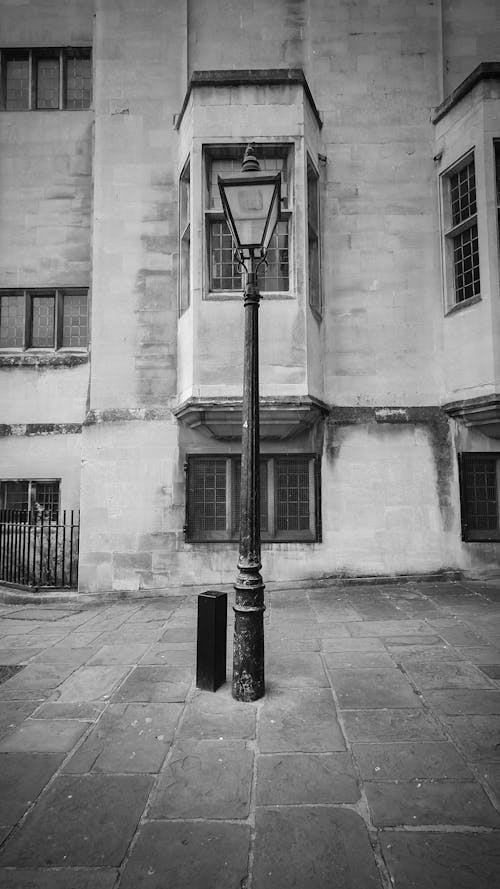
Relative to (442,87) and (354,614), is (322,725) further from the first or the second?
(442,87)

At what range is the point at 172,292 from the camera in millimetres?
8211

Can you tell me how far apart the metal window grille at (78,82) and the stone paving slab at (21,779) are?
11.2 metres

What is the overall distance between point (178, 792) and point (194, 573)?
201 inches

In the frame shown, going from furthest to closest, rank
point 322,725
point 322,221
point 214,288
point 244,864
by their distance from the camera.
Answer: point 322,221 < point 214,288 < point 322,725 < point 244,864

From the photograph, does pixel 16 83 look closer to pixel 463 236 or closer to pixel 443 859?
pixel 463 236

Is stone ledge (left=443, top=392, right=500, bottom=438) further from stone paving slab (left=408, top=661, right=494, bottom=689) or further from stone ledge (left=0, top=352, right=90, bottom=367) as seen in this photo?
stone ledge (left=0, top=352, right=90, bottom=367)

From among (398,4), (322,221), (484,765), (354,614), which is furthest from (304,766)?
(398,4)

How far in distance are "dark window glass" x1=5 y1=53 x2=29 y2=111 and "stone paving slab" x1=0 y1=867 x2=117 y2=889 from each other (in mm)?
12032

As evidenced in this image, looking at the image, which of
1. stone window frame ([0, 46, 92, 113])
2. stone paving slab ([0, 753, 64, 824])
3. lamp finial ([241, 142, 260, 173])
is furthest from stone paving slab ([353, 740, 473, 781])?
stone window frame ([0, 46, 92, 113])

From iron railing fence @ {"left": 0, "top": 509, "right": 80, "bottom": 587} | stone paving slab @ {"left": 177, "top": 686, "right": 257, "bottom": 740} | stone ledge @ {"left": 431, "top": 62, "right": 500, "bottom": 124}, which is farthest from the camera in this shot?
iron railing fence @ {"left": 0, "top": 509, "right": 80, "bottom": 587}

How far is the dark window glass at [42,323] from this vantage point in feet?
31.0

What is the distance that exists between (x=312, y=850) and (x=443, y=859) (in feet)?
1.99

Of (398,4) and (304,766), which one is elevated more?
(398,4)

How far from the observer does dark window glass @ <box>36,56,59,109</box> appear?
31.2ft
